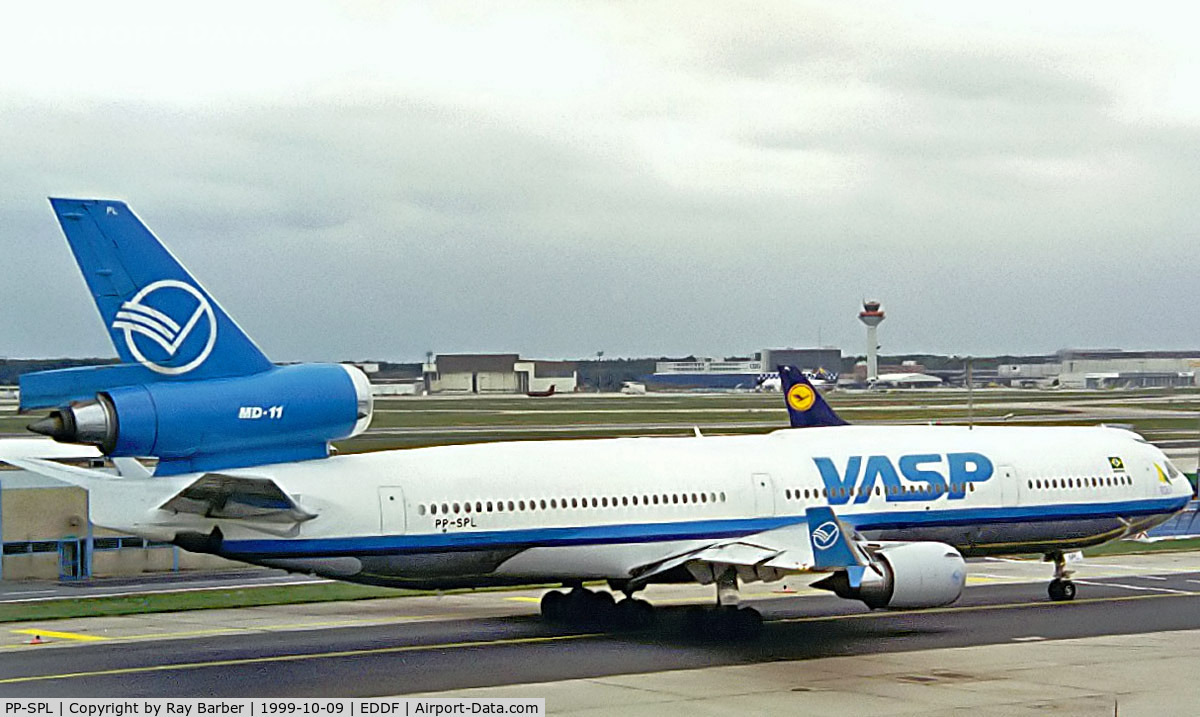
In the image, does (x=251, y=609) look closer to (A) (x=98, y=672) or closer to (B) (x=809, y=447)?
(A) (x=98, y=672)

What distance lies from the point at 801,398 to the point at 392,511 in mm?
20962

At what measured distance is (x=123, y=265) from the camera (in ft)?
80.9

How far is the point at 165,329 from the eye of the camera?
24844mm

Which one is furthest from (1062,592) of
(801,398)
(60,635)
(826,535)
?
(60,635)

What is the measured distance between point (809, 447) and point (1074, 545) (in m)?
7.11

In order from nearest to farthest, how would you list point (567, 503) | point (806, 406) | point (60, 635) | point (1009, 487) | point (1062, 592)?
point (567, 503)
point (60, 635)
point (1009, 487)
point (1062, 592)
point (806, 406)

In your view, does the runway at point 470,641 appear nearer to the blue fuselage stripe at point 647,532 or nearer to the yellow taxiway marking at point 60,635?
the yellow taxiway marking at point 60,635

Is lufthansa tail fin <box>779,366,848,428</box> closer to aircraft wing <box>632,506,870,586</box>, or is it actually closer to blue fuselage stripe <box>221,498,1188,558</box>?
blue fuselage stripe <box>221,498,1188,558</box>

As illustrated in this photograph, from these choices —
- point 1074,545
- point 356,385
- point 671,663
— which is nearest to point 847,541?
point 671,663

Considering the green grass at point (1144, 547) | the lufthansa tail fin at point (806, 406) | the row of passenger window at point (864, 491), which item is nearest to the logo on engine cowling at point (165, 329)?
the row of passenger window at point (864, 491)

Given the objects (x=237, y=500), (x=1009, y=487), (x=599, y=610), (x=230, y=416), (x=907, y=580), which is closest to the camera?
(x=230, y=416)

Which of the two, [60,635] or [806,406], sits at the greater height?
[806,406]

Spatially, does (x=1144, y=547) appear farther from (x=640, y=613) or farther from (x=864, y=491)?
(x=640, y=613)

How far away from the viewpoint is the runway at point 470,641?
2459cm
